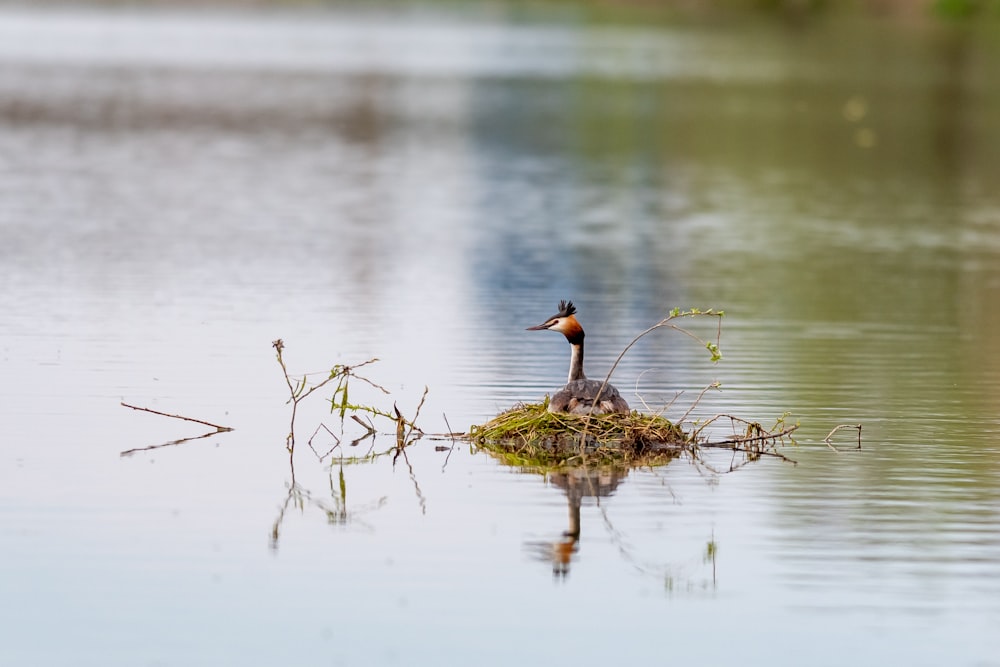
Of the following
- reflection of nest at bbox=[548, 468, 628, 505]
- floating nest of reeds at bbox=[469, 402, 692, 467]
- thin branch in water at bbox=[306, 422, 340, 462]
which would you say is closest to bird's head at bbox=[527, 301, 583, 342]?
floating nest of reeds at bbox=[469, 402, 692, 467]

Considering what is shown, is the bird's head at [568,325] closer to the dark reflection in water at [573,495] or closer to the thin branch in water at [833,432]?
→ the dark reflection in water at [573,495]

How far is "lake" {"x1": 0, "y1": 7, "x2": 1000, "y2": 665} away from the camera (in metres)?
8.73

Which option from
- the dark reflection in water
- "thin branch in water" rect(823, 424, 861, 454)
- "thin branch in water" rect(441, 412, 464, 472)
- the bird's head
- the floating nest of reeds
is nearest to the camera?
the dark reflection in water

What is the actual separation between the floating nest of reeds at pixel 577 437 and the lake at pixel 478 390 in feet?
0.74

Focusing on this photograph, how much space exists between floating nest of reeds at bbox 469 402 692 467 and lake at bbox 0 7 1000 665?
0.74 feet

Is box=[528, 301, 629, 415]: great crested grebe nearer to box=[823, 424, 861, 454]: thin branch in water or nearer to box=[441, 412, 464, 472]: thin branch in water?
box=[441, 412, 464, 472]: thin branch in water

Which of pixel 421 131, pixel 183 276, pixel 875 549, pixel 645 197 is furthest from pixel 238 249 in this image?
pixel 421 131

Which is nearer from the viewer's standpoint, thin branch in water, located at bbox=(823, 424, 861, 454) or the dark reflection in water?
the dark reflection in water

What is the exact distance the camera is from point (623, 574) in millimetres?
9383

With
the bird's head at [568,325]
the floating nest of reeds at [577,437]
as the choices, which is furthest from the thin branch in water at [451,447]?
the bird's head at [568,325]

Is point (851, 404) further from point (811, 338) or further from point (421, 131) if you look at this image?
point (421, 131)

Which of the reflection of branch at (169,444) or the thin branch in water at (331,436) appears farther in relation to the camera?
the thin branch in water at (331,436)

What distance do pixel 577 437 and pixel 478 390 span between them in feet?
7.19

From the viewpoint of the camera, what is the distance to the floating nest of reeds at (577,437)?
12.0 meters
